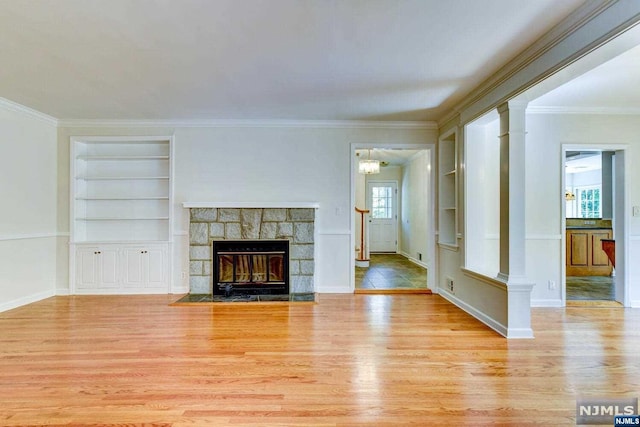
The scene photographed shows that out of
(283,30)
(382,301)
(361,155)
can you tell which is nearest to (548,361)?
(382,301)

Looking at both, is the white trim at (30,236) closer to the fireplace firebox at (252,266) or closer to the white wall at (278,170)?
the white wall at (278,170)

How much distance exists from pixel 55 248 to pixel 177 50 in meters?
3.72

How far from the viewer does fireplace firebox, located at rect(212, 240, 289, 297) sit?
4.68 m

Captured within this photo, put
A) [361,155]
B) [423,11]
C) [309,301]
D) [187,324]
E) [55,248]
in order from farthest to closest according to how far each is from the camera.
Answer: [361,155] → [55,248] → [309,301] → [187,324] → [423,11]

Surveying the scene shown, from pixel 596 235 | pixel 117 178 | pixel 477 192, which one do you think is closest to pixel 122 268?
pixel 117 178

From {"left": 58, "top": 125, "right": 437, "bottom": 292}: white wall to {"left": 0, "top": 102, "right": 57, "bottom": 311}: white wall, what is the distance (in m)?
0.39

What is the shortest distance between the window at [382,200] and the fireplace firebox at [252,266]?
5260mm

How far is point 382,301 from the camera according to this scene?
4.34m

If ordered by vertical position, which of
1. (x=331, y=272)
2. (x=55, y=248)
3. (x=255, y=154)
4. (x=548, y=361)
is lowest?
(x=548, y=361)

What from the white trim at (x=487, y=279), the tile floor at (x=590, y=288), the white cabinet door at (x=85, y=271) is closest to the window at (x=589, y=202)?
the tile floor at (x=590, y=288)

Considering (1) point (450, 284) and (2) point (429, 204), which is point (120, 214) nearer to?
(2) point (429, 204)

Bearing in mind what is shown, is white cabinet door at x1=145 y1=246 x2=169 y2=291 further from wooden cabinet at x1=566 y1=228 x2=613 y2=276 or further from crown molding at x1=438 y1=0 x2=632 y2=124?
wooden cabinet at x1=566 y1=228 x2=613 y2=276

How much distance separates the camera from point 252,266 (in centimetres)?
472

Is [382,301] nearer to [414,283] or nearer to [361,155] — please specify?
[414,283]
